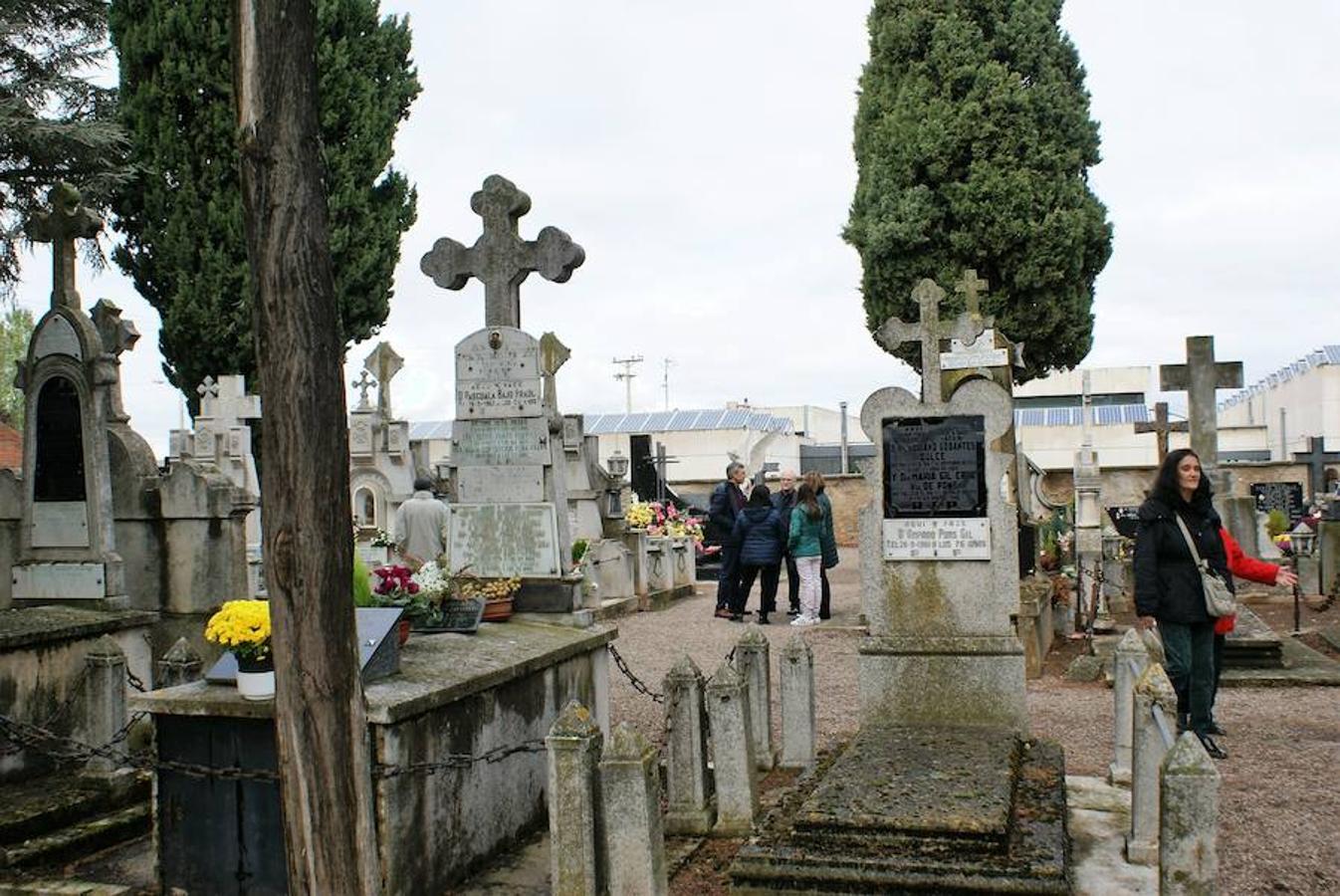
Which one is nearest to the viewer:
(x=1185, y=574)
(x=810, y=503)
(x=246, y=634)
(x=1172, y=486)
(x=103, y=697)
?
(x=246, y=634)

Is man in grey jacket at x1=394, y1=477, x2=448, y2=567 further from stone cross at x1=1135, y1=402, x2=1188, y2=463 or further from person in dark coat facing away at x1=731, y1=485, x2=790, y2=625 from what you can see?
stone cross at x1=1135, y1=402, x2=1188, y2=463

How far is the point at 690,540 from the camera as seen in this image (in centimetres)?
1994

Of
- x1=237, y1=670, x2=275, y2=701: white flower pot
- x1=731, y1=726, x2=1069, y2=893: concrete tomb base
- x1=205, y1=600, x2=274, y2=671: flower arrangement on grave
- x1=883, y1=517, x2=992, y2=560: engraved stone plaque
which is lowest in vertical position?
x1=731, y1=726, x2=1069, y2=893: concrete tomb base

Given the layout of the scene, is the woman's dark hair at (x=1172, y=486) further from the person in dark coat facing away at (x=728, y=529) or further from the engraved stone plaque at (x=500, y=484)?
the person in dark coat facing away at (x=728, y=529)

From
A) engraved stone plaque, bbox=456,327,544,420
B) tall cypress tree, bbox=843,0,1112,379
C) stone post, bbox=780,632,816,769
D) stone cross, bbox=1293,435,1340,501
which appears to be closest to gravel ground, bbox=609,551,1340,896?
stone post, bbox=780,632,816,769

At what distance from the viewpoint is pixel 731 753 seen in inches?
235

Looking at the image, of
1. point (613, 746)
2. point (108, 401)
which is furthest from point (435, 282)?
point (613, 746)

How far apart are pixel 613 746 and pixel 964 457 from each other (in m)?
3.14

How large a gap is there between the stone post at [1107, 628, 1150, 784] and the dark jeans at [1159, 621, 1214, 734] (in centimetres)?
54

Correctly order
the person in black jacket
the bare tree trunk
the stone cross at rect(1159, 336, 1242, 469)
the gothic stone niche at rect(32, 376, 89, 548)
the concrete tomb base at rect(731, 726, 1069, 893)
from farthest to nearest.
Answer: the stone cross at rect(1159, 336, 1242, 469), the gothic stone niche at rect(32, 376, 89, 548), the person in black jacket, the concrete tomb base at rect(731, 726, 1069, 893), the bare tree trunk

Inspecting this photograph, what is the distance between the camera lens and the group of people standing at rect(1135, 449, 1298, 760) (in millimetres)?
7086

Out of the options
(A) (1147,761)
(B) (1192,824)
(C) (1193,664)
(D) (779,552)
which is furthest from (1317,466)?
(B) (1192,824)

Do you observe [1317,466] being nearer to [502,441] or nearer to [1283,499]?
[1283,499]

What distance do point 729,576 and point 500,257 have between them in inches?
323
